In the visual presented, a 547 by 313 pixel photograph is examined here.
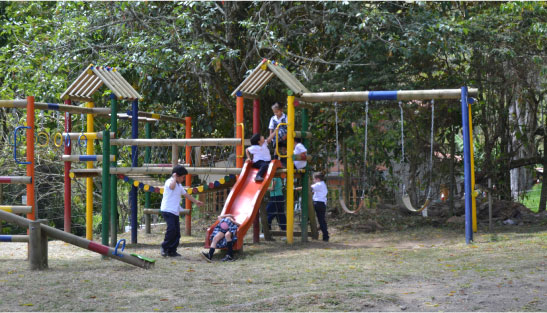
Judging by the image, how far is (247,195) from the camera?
33.0 ft

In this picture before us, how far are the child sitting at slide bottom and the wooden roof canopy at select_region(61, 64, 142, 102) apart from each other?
276cm

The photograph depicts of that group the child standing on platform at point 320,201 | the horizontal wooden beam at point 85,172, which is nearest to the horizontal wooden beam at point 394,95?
the child standing on platform at point 320,201

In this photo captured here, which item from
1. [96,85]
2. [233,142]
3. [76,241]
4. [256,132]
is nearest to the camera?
[76,241]

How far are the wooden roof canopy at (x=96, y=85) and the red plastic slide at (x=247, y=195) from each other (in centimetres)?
214

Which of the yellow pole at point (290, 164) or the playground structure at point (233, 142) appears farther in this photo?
the yellow pole at point (290, 164)

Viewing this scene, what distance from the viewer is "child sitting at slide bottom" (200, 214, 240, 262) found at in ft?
28.8

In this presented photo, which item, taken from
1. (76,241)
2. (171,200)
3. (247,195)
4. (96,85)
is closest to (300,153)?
(247,195)

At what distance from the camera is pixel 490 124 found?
15180 mm

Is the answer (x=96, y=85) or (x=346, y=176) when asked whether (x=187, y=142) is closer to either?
(x=96, y=85)

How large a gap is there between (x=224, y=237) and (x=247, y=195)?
1270mm

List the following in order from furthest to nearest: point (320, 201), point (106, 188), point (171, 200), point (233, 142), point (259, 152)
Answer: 1. point (320, 201)
2. point (259, 152)
3. point (233, 142)
4. point (106, 188)
5. point (171, 200)

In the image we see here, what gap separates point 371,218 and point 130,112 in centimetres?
583

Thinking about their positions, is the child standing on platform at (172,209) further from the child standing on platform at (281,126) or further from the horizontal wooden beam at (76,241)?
the child standing on platform at (281,126)

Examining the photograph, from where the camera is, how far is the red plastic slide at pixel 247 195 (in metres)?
9.55
